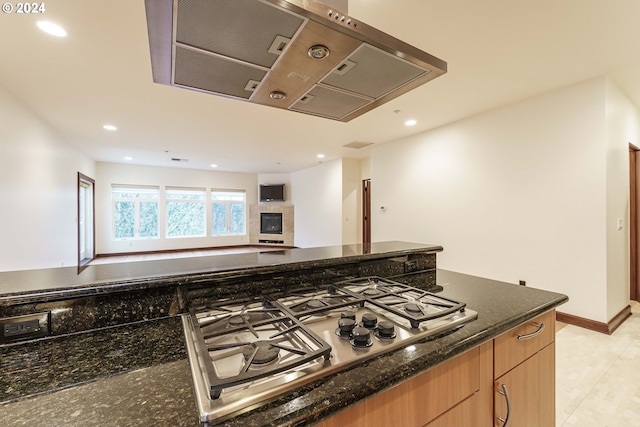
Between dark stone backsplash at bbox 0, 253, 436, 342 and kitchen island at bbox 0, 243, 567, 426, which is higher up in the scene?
dark stone backsplash at bbox 0, 253, 436, 342

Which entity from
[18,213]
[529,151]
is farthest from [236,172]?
[529,151]

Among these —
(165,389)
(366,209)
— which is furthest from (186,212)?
(165,389)

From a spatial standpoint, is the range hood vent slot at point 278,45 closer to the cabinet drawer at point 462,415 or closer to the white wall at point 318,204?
the cabinet drawer at point 462,415

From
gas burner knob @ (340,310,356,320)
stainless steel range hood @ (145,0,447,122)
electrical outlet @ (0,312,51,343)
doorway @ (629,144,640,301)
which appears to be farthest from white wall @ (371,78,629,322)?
electrical outlet @ (0,312,51,343)

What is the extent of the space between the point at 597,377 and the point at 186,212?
8.87 metres

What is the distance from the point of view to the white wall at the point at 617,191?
8.96 ft

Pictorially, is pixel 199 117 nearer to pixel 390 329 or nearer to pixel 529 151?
pixel 390 329

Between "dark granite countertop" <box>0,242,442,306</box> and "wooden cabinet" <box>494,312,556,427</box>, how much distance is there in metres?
0.66

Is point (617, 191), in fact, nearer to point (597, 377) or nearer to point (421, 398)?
point (597, 377)

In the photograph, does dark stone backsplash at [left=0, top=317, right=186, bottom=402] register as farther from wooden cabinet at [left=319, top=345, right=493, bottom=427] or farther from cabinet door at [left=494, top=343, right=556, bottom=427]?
cabinet door at [left=494, top=343, right=556, bottom=427]

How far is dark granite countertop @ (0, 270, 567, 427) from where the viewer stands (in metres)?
0.49

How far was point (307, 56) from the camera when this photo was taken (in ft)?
2.94

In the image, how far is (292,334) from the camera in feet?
2.57

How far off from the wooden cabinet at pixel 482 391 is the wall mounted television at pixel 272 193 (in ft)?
26.7
